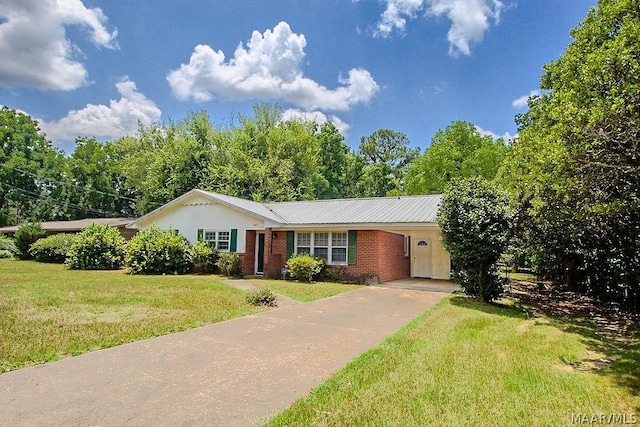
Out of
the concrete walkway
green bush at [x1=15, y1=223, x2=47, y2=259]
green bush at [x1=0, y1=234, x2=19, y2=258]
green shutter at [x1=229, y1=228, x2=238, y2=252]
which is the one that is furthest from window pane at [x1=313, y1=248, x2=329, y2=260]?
green bush at [x1=0, y1=234, x2=19, y2=258]

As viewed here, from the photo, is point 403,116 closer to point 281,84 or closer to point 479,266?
point 281,84

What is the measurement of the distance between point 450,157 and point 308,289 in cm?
2608

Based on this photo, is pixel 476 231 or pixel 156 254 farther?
pixel 156 254

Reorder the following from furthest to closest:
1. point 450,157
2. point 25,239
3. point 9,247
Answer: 1. point 450,157
2. point 9,247
3. point 25,239

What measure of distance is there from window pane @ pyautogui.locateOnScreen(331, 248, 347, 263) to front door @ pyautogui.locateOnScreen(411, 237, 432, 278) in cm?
465

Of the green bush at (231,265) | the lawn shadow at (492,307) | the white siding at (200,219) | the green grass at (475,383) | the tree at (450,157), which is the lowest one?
the green grass at (475,383)

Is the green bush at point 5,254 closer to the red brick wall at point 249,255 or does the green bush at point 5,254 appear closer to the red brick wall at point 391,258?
the red brick wall at point 249,255

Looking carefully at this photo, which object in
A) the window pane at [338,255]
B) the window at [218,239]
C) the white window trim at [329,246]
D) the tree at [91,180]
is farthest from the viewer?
the tree at [91,180]

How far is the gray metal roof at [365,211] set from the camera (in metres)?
14.3

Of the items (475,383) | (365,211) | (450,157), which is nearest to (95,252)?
(365,211)

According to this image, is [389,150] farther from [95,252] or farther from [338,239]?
[95,252]

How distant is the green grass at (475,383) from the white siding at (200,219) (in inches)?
477

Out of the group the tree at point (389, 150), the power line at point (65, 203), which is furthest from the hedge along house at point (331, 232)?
the tree at point (389, 150)

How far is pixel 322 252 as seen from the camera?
16094 millimetres
